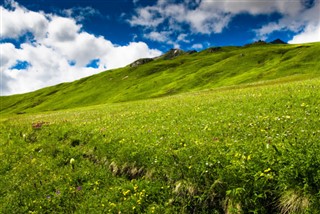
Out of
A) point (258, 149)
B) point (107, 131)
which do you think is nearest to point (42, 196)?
point (107, 131)

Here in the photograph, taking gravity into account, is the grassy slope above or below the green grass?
above

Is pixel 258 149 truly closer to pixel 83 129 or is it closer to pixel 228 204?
pixel 228 204

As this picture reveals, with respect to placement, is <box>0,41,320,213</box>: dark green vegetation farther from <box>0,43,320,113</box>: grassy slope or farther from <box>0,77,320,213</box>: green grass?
<box>0,43,320,113</box>: grassy slope

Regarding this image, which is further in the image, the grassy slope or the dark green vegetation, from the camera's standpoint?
the grassy slope

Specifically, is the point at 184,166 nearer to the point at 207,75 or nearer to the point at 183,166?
the point at 183,166

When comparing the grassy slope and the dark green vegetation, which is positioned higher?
the grassy slope

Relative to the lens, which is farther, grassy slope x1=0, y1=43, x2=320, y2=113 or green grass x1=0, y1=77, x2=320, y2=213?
grassy slope x1=0, y1=43, x2=320, y2=113

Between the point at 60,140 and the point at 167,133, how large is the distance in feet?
35.0

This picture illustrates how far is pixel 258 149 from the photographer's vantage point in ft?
36.2

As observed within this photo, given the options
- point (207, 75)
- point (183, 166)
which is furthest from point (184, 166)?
point (207, 75)

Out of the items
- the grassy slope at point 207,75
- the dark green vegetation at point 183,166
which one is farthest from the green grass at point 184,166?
the grassy slope at point 207,75

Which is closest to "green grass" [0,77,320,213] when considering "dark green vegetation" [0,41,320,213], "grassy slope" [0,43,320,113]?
"dark green vegetation" [0,41,320,213]

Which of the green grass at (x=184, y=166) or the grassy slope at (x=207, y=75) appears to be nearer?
the green grass at (x=184, y=166)

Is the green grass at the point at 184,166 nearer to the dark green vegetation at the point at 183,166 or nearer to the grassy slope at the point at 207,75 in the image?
the dark green vegetation at the point at 183,166
